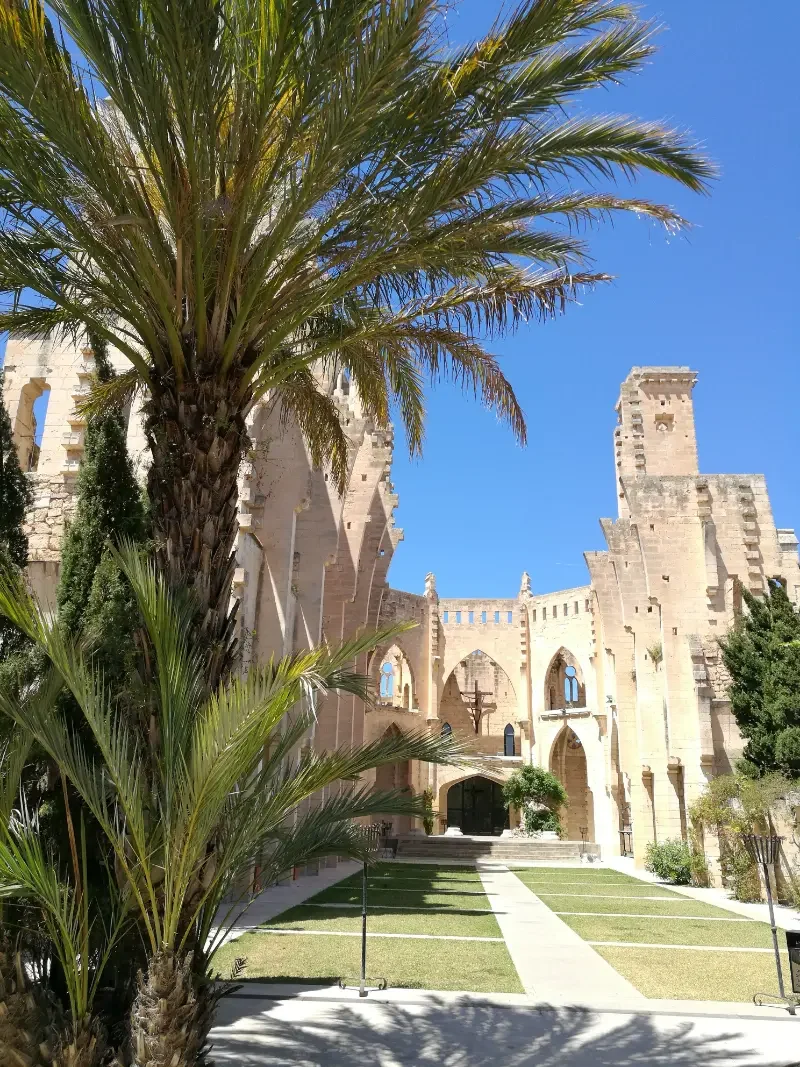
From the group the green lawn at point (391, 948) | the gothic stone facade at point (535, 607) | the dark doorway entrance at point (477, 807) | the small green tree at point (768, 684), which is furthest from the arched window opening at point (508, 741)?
the green lawn at point (391, 948)

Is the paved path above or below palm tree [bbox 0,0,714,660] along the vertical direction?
below

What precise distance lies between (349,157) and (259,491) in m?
11.2

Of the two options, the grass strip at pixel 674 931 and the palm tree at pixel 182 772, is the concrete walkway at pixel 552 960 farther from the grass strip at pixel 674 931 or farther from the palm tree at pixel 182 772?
the palm tree at pixel 182 772

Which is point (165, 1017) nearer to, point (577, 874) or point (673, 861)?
point (673, 861)

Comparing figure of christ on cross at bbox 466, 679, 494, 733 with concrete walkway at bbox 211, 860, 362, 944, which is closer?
concrete walkway at bbox 211, 860, 362, 944

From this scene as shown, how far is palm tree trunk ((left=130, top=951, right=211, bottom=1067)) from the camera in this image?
14.2 ft

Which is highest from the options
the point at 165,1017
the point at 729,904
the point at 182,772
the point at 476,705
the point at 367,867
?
the point at 476,705

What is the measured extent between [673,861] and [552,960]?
488 inches

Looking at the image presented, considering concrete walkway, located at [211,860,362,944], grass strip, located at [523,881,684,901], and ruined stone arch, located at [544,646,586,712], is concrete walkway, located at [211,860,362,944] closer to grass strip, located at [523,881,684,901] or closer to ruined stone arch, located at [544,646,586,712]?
grass strip, located at [523,881,684,901]

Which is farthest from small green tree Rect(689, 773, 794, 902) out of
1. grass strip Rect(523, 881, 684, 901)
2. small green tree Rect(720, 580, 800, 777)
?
grass strip Rect(523, 881, 684, 901)

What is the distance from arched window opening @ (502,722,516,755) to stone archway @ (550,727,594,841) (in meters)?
3.16

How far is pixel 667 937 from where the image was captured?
11.9 m

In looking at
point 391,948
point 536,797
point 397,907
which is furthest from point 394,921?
point 536,797

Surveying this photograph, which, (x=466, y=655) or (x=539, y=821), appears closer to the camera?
(x=539, y=821)
